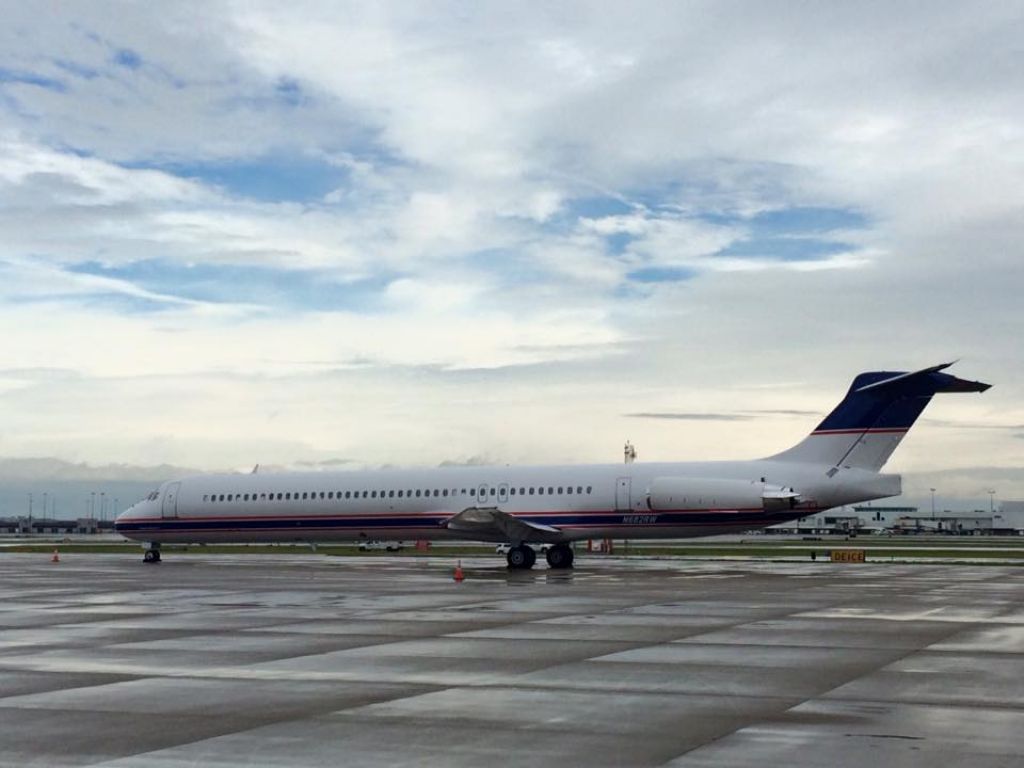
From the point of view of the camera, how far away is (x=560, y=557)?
4084 centimetres

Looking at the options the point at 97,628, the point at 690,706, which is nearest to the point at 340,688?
the point at 690,706

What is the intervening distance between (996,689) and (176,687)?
8.19 metres

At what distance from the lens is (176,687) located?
1233 cm

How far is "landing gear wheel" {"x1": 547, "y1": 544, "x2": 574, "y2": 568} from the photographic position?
134 feet

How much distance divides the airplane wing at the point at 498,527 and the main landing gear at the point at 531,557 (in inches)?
18.3

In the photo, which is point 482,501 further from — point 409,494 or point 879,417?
point 879,417

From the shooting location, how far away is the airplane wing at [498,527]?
3916 centimetres

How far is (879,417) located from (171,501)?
27.2 meters

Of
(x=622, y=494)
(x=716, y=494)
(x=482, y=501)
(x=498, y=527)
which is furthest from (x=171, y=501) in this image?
(x=716, y=494)

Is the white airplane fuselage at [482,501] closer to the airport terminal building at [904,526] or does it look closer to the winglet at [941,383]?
the winglet at [941,383]

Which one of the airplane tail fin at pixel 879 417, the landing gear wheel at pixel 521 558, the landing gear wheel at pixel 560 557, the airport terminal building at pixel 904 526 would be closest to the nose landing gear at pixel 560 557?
the landing gear wheel at pixel 560 557

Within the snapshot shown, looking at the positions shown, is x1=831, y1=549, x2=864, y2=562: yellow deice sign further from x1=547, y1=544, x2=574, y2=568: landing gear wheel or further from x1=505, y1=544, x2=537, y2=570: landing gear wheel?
x1=505, y1=544, x2=537, y2=570: landing gear wheel

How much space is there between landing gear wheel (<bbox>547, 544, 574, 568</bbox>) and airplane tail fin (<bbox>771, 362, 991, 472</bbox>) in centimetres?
885

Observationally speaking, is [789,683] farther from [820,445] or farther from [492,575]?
[820,445]
